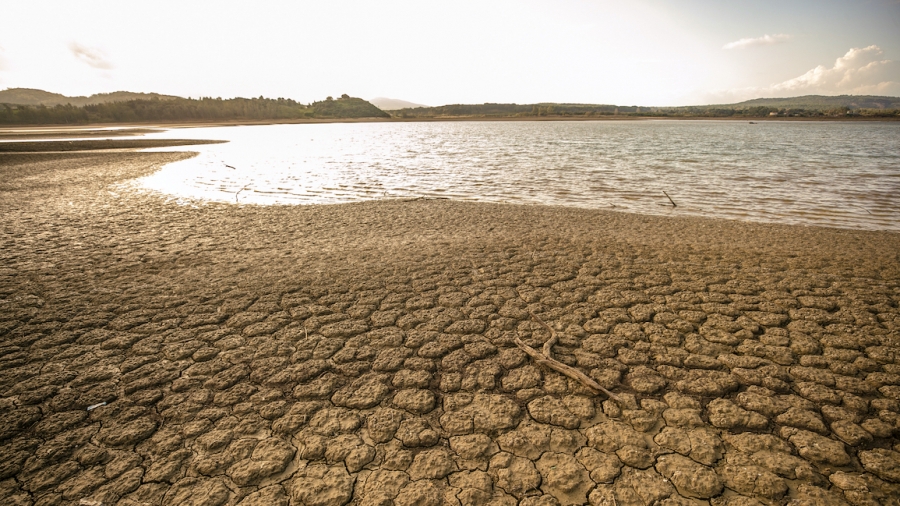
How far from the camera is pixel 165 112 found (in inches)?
3221

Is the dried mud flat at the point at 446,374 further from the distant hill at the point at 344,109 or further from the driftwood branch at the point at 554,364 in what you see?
the distant hill at the point at 344,109

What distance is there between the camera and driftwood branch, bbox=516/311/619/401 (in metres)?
3.08

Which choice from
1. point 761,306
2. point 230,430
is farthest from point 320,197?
point 761,306

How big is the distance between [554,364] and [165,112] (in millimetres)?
103142

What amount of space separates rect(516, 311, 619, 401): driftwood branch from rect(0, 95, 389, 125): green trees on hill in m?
91.6

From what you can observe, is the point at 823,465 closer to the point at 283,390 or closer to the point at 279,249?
the point at 283,390

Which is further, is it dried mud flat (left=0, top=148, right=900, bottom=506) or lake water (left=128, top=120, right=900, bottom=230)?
lake water (left=128, top=120, right=900, bottom=230)

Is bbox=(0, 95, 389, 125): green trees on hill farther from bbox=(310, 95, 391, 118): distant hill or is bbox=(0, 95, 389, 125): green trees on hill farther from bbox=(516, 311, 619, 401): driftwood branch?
bbox=(516, 311, 619, 401): driftwood branch

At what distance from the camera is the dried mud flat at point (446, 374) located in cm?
235

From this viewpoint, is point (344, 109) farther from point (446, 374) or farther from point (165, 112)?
point (446, 374)

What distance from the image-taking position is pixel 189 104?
87.6 m

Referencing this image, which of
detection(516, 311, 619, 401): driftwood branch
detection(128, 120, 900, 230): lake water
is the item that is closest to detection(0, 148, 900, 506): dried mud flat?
detection(516, 311, 619, 401): driftwood branch

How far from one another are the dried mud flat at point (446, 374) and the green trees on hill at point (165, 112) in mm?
84985

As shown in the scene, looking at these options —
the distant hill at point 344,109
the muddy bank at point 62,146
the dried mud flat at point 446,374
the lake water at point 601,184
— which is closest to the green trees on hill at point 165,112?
the distant hill at point 344,109
